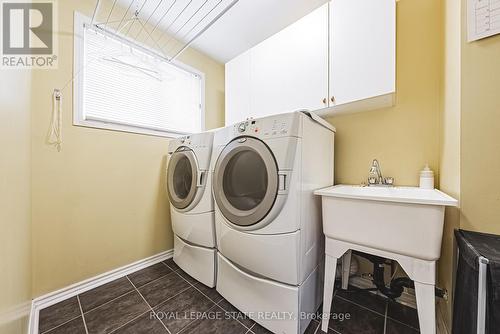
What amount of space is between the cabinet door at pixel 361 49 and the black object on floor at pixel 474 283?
797mm

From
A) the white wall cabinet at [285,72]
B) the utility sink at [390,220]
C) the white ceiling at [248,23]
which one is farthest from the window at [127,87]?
the utility sink at [390,220]

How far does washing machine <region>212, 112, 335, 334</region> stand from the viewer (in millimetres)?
930

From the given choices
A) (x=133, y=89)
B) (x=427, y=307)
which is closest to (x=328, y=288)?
(x=427, y=307)

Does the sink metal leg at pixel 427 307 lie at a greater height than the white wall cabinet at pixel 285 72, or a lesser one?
lesser

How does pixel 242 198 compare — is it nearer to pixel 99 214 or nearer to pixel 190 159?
pixel 190 159

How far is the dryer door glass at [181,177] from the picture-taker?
147 cm

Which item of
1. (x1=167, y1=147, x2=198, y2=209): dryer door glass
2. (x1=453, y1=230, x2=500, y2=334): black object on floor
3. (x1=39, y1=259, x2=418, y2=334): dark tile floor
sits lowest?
(x1=39, y1=259, x2=418, y2=334): dark tile floor

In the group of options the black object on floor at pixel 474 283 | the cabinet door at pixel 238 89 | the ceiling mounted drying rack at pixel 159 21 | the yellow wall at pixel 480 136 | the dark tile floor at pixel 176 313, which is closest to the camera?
the black object on floor at pixel 474 283

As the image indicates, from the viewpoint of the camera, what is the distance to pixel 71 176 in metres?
1.34

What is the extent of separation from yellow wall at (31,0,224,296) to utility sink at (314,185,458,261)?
1574 mm

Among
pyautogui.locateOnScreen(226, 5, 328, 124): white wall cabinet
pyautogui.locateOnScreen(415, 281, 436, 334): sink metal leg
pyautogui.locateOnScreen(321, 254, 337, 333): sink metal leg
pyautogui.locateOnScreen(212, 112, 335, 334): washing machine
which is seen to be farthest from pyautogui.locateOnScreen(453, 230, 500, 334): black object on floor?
pyautogui.locateOnScreen(226, 5, 328, 124): white wall cabinet

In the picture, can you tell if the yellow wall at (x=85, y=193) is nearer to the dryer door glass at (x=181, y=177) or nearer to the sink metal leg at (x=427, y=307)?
the dryer door glass at (x=181, y=177)

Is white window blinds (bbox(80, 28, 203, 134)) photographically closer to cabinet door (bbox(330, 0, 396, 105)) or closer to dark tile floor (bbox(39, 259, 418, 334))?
dark tile floor (bbox(39, 259, 418, 334))

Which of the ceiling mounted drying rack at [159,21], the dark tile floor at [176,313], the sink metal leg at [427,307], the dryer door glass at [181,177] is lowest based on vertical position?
the dark tile floor at [176,313]
